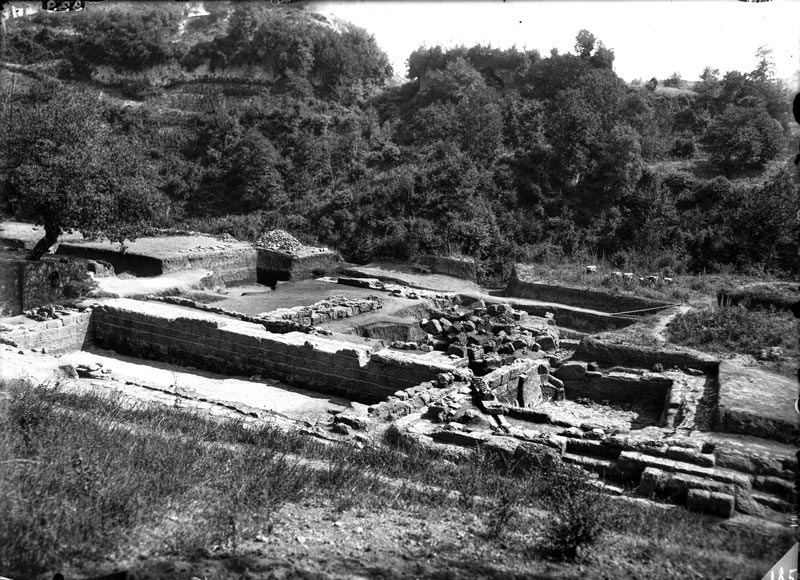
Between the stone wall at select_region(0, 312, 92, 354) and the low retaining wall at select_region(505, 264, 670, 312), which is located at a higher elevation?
the low retaining wall at select_region(505, 264, 670, 312)

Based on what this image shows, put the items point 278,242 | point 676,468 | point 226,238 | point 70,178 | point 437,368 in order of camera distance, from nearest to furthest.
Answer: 1. point 676,468
2. point 437,368
3. point 70,178
4. point 278,242
5. point 226,238

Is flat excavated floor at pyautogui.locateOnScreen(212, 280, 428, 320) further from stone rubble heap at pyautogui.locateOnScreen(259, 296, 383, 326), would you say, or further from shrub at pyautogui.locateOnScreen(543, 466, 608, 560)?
shrub at pyautogui.locateOnScreen(543, 466, 608, 560)

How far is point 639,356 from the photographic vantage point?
1182cm

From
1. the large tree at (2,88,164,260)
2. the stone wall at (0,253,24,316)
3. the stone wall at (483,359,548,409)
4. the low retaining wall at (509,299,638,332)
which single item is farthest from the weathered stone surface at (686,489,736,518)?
the stone wall at (0,253,24,316)

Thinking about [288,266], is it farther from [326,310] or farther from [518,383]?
[518,383]

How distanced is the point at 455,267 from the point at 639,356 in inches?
406

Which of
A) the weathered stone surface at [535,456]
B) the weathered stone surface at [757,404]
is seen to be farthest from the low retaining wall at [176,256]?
the weathered stone surface at [757,404]

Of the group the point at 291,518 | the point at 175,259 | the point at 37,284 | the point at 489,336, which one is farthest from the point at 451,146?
the point at 291,518

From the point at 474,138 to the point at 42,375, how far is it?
23.7 meters

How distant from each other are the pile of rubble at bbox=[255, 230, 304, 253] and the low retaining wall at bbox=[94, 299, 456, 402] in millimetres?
9184

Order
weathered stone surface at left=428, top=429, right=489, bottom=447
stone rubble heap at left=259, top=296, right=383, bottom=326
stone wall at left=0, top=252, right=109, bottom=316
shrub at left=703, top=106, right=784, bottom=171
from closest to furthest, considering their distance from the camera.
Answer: weathered stone surface at left=428, top=429, right=489, bottom=447
stone rubble heap at left=259, top=296, right=383, bottom=326
stone wall at left=0, top=252, right=109, bottom=316
shrub at left=703, top=106, right=784, bottom=171

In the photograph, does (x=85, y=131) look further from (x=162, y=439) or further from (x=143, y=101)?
(x=143, y=101)

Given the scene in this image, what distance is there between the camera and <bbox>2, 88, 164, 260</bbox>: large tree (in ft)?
44.6

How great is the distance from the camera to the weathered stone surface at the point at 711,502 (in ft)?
18.1
